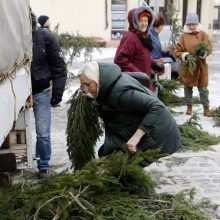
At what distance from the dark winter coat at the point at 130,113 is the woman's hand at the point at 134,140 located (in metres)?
0.05

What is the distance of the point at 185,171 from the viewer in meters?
6.69

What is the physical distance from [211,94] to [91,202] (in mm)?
8943

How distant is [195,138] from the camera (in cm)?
813

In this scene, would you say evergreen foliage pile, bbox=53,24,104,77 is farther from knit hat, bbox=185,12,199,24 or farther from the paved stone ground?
the paved stone ground

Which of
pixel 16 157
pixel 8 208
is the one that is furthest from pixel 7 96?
pixel 16 157

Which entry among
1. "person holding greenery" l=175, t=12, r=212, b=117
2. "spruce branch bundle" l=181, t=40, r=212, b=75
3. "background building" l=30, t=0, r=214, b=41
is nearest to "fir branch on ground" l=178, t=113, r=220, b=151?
"spruce branch bundle" l=181, t=40, r=212, b=75

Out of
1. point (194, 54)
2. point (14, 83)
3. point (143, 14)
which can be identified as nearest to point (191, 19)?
point (194, 54)

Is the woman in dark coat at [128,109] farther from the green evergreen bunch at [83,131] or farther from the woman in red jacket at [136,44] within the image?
the woman in red jacket at [136,44]

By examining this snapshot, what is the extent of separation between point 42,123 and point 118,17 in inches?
893

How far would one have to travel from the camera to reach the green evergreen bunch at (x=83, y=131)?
5.33m

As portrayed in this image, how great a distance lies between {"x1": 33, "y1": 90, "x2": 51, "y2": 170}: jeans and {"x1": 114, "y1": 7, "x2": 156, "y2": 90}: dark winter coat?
109 cm

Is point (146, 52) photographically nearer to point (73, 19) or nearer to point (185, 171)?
point (185, 171)

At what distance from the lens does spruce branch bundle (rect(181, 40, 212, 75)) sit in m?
9.46

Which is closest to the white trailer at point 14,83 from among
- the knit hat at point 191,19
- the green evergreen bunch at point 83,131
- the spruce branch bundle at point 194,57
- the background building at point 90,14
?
the green evergreen bunch at point 83,131
